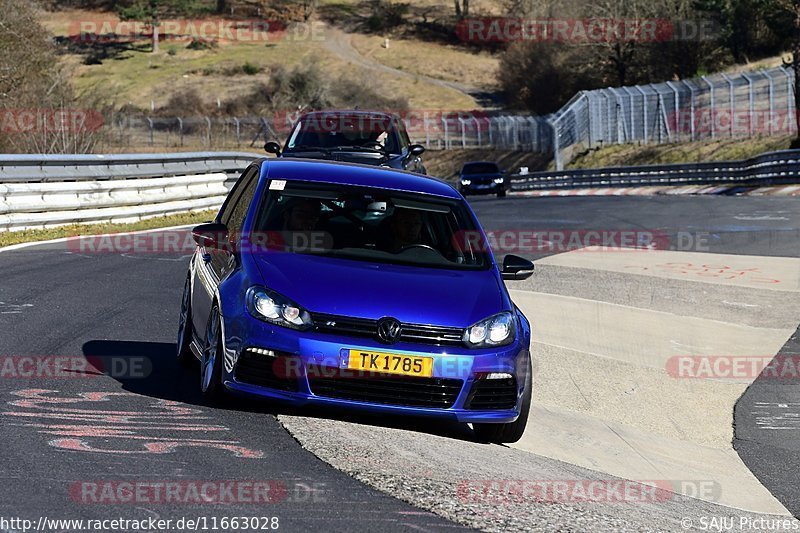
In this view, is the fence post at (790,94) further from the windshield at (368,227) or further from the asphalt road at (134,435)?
the windshield at (368,227)

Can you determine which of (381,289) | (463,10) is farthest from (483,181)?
(463,10)

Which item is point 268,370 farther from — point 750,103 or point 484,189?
point 750,103

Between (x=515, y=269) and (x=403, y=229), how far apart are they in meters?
0.80

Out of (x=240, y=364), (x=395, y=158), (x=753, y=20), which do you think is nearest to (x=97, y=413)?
(x=240, y=364)

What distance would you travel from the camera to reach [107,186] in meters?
20.2

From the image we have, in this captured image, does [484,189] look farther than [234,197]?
Yes

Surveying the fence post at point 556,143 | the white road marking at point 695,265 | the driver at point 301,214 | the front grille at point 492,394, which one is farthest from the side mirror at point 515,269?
the fence post at point 556,143

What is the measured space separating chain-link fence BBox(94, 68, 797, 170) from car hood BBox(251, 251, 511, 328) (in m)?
26.3

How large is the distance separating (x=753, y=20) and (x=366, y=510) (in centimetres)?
7171

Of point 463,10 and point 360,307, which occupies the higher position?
point 360,307

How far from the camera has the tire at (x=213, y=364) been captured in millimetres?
7223

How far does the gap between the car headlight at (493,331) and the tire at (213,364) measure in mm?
1397

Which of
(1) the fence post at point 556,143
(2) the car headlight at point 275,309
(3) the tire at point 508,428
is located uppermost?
(2) the car headlight at point 275,309

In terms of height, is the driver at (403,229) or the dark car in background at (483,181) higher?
the driver at (403,229)
